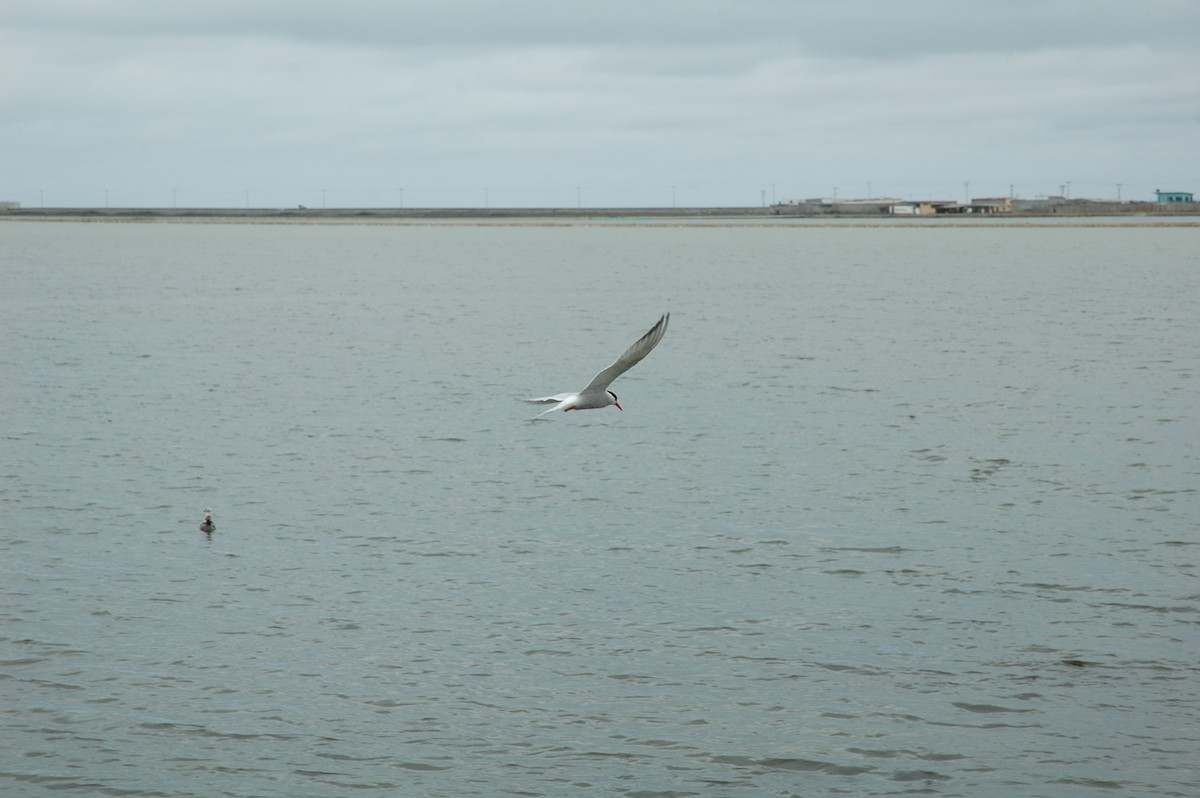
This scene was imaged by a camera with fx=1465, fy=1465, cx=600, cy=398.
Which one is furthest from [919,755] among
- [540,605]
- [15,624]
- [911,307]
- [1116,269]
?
[1116,269]

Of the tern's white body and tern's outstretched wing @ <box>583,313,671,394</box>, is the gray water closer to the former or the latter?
the tern's white body

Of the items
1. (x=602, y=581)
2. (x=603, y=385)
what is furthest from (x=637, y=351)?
(x=602, y=581)

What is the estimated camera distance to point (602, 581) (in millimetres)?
25688

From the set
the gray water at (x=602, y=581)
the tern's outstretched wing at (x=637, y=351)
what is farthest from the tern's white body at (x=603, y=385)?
the gray water at (x=602, y=581)

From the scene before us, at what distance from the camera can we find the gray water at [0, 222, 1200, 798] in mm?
18547

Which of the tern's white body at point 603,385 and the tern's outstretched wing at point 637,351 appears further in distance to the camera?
the tern's white body at point 603,385

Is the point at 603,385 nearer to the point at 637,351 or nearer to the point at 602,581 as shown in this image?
the point at 637,351

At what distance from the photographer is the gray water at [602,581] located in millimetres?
18547

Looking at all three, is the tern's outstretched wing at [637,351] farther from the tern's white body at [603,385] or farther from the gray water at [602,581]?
Answer: the gray water at [602,581]

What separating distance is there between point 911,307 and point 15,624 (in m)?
75.5

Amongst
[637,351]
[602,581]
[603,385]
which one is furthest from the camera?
[602,581]

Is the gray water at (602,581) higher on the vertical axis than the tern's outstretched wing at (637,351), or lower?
lower

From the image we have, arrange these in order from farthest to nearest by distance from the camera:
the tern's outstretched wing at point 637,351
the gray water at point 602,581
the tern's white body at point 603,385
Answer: the tern's white body at point 603,385 → the tern's outstretched wing at point 637,351 → the gray water at point 602,581

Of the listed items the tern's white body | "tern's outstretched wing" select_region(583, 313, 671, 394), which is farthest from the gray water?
"tern's outstretched wing" select_region(583, 313, 671, 394)
